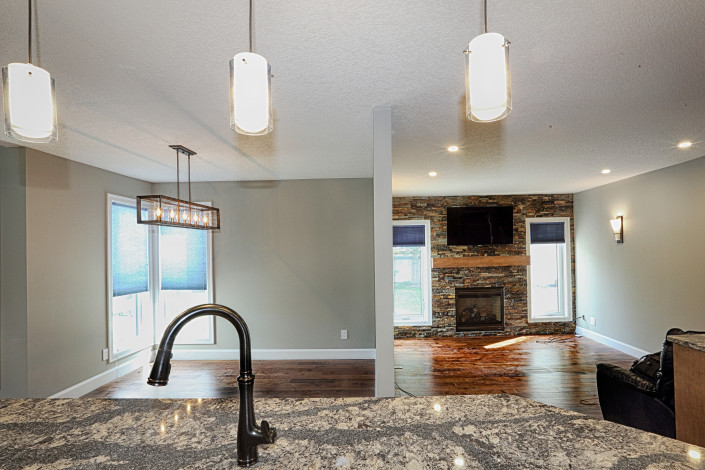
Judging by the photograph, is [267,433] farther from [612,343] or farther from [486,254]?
[486,254]

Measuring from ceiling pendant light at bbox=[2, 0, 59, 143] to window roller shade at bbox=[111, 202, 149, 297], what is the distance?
4.28 metres

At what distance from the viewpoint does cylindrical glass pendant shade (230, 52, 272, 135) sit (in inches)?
42.6

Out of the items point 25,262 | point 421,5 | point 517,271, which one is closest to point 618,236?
point 517,271

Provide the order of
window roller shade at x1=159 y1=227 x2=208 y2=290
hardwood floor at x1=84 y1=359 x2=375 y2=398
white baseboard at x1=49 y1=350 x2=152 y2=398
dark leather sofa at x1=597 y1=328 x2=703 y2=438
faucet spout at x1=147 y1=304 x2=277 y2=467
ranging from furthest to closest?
window roller shade at x1=159 y1=227 x2=208 y2=290 < hardwood floor at x1=84 y1=359 x2=375 y2=398 < white baseboard at x1=49 y1=350 x2=152 y2=398 < dark leather sofa at x1=597 y1=328 x2=703 y2=438 < faucet spout at x1=147 y1=304 x2=277 y2=467

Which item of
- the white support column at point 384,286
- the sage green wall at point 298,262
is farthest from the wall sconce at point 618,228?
the white support column at point 384,286

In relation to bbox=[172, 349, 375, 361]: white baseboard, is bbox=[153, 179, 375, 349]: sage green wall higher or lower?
higher

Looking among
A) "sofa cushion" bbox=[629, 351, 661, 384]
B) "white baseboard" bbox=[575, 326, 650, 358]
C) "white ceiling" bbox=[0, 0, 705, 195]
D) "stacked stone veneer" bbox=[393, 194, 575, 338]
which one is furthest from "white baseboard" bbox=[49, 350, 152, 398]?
"white baseboard" bbox=[575, 326, 650, 358]

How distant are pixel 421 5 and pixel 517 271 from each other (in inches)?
256

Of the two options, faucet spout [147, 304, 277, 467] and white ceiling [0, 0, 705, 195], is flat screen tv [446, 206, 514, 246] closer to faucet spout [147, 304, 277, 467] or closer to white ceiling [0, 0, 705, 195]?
white ceiling [0, 0, 705, 195]

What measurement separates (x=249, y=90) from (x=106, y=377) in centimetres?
491

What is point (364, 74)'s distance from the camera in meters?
2.27

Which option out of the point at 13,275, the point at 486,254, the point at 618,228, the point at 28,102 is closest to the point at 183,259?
the point at 13,275

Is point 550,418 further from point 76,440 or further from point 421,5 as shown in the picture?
point 421,5

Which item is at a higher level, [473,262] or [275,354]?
[473,262]
